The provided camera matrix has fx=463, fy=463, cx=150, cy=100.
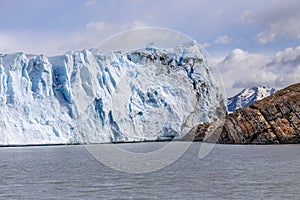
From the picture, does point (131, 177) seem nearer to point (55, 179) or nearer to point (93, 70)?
point (55, 179)

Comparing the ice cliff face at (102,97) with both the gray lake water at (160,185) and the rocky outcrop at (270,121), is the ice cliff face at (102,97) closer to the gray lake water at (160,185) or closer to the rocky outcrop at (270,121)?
the rocky outcrop at (270,121)

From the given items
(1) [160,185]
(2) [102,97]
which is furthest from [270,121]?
(1) [160,185]

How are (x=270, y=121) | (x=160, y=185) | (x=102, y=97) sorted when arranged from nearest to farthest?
(x=160, y=185)
(x=270, y=121)
(x=102, y=97)

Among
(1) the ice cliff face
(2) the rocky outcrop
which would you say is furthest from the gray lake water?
(2) the rocky outcrop

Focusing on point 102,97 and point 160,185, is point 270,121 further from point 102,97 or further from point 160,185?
point 160,185

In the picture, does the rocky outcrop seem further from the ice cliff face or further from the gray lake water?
the gray lake water
